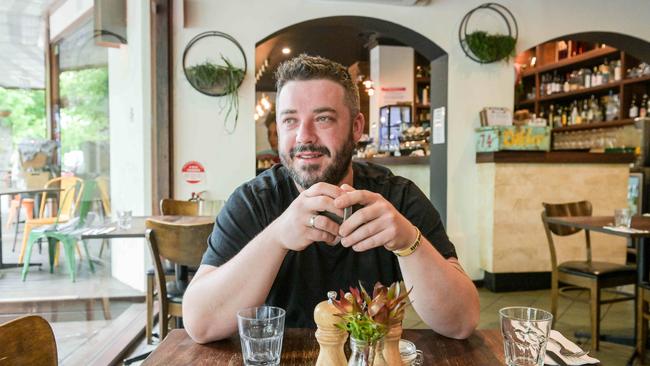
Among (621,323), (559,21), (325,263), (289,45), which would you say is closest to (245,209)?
(325,263)

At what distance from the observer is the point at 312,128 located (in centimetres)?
134

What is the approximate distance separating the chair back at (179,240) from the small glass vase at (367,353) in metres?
1.75

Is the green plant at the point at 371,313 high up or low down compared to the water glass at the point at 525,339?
up

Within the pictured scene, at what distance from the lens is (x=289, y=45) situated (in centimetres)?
846

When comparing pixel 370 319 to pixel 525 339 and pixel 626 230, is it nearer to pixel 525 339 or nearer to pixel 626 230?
pixel 525 339

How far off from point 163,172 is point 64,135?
114 cm

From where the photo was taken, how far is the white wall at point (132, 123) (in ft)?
13.2

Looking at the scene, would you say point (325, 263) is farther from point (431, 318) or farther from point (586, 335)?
point (586, 335)

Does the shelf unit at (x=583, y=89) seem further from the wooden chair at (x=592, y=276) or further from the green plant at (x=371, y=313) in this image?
the green plant at (x=371, y=313)

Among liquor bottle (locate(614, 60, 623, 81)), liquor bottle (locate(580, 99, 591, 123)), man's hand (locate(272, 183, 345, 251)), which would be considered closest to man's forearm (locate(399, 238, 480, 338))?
Result: man's hand (locate(272, 183, 345, 251))

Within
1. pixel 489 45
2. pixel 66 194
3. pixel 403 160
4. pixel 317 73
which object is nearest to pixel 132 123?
pixel 66 194

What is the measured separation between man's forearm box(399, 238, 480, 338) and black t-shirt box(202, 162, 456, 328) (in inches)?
9.3

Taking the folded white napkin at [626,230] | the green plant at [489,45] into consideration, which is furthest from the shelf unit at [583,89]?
the folded white napkin at [626,230]

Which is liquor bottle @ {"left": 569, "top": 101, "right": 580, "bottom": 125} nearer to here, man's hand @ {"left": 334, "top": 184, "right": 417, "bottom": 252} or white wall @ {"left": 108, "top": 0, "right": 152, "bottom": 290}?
white wall @ {"left": 108, "top": 0, "right": 152, "bottom": 290}
